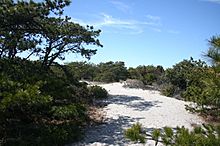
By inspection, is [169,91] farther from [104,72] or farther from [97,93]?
[104,72]

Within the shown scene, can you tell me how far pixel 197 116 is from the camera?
14852 millimetres

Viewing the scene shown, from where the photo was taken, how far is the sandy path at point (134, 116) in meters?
11.0

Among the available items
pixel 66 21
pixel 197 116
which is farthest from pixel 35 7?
pixel 197 116

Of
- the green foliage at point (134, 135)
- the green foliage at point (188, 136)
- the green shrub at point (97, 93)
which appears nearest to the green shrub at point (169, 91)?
the green shrub at point (97, 93)

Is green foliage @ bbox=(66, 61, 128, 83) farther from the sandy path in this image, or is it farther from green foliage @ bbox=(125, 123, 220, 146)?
green foliage @ bbox=(125, 123, 220, 146)

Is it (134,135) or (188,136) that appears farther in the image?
(134,135)

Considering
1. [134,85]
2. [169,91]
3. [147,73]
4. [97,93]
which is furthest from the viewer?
[147,73]

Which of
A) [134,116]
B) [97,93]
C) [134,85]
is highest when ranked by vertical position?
[134,85]

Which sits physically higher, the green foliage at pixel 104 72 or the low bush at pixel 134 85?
the green foliage at pixel 104 72

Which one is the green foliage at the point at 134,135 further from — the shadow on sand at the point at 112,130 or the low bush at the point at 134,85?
the low bush at the point at 134,85

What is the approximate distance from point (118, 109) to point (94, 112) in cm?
133

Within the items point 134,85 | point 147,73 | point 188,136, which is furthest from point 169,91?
point 188,136

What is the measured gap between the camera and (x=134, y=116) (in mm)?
14445

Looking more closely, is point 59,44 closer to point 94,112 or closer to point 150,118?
point 94,112
